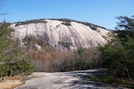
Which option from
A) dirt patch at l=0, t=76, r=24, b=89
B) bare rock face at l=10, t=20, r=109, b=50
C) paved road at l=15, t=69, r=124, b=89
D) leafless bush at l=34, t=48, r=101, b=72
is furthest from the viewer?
bare rock face at l=10, t=20, r=109, b=50

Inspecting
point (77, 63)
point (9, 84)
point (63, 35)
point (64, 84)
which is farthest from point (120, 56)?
point (63, 35)

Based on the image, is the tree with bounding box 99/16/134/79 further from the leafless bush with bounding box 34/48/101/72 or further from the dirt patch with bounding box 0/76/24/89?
the leafless bush with bounding box 34/48/101/72

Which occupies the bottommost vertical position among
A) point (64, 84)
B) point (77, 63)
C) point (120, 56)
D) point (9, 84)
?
point (9, 84)

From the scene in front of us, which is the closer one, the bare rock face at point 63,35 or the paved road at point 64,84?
the paved road at point 64,84

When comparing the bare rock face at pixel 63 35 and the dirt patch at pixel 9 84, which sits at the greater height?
the bare rock face at pixel 63 35

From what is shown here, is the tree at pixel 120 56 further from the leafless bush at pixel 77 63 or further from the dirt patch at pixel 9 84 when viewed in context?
the leafless bush at pixel 77 63

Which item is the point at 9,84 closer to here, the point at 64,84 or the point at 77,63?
the point at 64,84

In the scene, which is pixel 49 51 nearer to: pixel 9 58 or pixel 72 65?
pixel 72 65

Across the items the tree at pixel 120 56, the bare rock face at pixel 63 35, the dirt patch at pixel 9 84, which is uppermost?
the bare rock face at pixel 63 35

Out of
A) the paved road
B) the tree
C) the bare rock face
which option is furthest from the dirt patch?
the bare rock face

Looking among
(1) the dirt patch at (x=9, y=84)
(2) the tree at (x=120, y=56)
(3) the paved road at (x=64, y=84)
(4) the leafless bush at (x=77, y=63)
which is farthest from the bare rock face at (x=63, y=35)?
(3) the paved road at (x=64, y=84)

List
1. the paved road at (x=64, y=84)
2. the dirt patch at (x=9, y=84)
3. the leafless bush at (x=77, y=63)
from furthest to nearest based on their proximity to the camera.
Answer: the leafless bush at (x=77, y=63), the dirt patch at (x=9, y=84), the paved road at (x=64, y=84)
